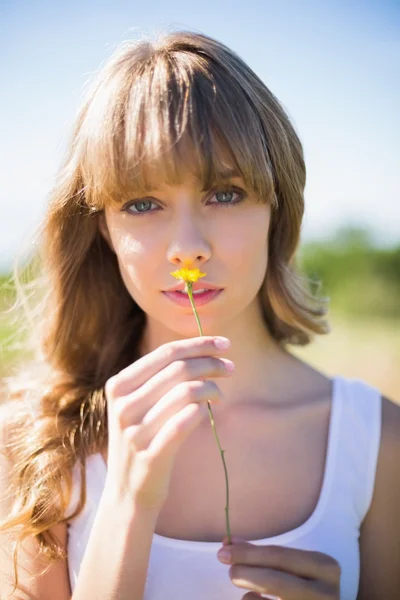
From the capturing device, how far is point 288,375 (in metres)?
2.38

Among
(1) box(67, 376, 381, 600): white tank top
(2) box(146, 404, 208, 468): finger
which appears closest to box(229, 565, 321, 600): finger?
(1) box(67, 376, 381, 600): white tank top

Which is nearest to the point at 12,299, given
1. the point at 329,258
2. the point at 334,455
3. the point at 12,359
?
the point at 12,359

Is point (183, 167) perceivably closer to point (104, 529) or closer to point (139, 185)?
point (139, 185)

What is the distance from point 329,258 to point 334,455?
751cm

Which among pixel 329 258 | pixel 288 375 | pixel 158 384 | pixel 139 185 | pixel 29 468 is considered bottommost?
pixel 329 258

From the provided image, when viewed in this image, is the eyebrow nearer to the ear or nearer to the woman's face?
the woman's face

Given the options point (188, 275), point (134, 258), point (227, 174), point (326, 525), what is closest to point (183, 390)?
point (188, 275)

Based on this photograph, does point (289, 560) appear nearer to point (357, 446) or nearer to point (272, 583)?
point (272, 583)

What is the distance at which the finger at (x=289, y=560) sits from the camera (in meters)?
1.72

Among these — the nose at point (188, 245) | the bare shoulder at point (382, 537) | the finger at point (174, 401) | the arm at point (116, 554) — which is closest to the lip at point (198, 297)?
the nose at point (188, 245)

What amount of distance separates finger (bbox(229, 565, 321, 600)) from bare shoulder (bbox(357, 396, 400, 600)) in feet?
1.46

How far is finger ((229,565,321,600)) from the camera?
1.69 m

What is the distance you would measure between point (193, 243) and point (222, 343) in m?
0.32

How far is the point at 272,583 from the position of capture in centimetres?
170
